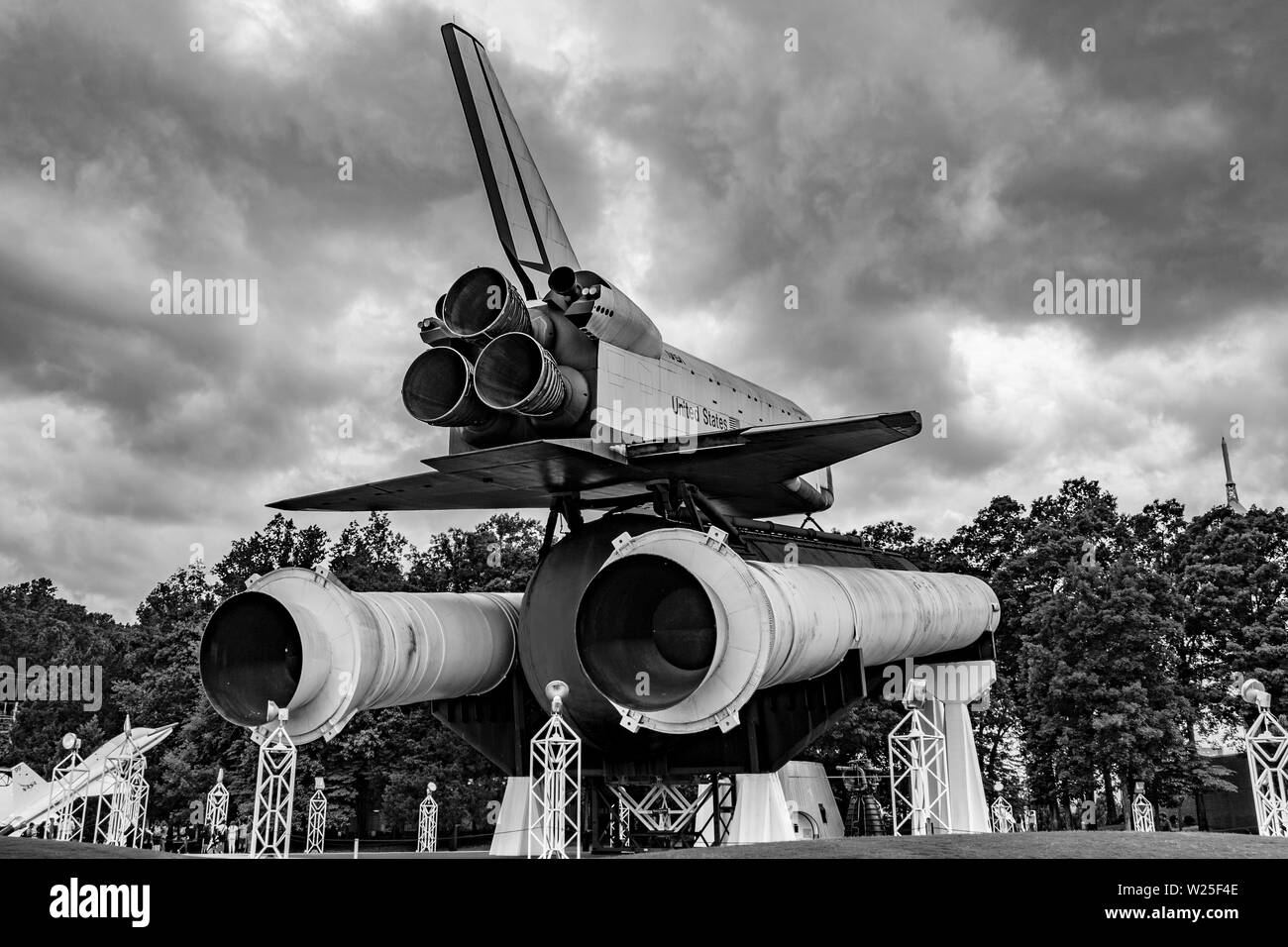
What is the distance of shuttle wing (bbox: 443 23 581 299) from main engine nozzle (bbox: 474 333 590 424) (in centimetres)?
199

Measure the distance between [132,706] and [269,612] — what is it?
3649 cm

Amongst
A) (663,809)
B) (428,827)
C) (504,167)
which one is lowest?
(428,827)

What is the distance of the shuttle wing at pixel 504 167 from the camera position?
13258mm

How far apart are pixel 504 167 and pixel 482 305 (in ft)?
7.52

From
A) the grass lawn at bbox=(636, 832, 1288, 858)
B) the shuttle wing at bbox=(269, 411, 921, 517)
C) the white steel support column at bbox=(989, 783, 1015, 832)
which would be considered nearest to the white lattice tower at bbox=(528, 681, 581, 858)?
the grass lawn at bbox=(636, 832, 1288, 858)

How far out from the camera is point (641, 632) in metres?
11.7

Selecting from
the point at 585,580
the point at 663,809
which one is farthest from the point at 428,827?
the point at 585,580

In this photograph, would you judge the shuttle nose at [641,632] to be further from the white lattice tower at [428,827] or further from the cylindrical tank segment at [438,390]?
the white lattice tower at [428,827]

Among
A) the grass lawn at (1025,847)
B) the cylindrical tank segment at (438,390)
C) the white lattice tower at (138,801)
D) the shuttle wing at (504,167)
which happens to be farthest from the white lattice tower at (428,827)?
the grass lawn at (1025,847)

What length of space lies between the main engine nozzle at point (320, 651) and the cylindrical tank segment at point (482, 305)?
3.49 meters

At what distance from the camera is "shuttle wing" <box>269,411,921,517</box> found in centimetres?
1262

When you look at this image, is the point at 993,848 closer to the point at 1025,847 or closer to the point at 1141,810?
the point at 1025,847
